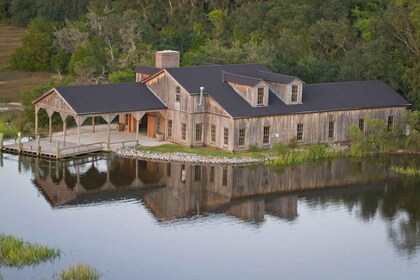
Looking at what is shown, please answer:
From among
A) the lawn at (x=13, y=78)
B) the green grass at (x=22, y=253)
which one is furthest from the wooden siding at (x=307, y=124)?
the lawn at (x=13, y=78)

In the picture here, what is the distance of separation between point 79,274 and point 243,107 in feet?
75.4

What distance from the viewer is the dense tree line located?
67.2 metres

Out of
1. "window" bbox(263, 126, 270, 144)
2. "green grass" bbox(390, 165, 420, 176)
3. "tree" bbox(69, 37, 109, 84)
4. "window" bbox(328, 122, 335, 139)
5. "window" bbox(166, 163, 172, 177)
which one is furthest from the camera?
"tree" bbox(69, 37, 109, 84)

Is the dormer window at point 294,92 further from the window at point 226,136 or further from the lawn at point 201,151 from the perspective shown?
the window at point 226,136

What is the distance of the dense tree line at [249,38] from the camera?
67250 millimetres

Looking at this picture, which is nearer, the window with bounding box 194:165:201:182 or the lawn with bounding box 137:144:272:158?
the window with bounding box 194:165:201:182

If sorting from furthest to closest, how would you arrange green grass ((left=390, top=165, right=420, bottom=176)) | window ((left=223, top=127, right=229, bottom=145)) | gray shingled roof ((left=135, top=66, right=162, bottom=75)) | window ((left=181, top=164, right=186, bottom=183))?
gray shingled roof ((left=135, top=66, right=162, bottom=75))
window ((left=223, top=127, right=229, bottom=145))
green grass ((left=390, top=165, right=420, bottom=176))
window ((left=181, top=164, right=186, bottom=183))

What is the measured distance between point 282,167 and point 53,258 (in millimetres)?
19278

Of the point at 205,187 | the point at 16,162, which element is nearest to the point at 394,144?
the point at 205,187

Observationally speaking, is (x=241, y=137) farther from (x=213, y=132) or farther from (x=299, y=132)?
(x=299, y=132)

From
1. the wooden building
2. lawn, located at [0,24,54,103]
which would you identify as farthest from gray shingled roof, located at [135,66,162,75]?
lawn, located at [0,24,54,103]

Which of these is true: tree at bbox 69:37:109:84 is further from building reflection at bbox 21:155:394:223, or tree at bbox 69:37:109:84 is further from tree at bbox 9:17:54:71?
building reflection at bbox 21:155:394:223

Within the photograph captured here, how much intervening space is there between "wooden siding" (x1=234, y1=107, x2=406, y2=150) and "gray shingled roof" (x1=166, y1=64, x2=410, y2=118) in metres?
0.36

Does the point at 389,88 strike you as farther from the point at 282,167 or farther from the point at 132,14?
the point at 132,14
